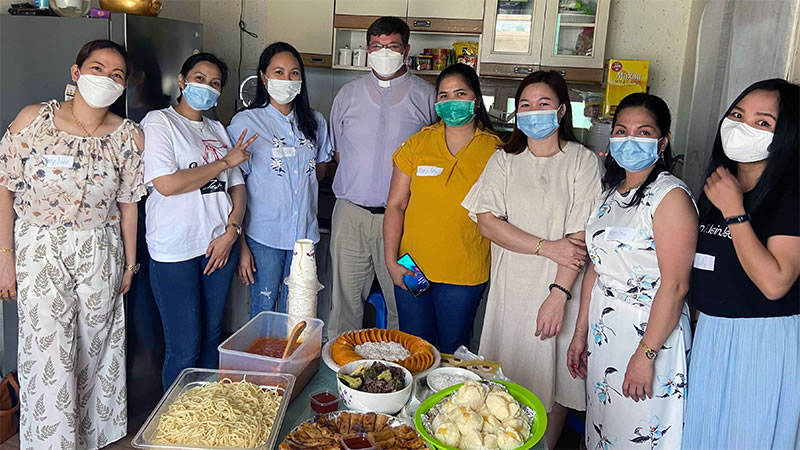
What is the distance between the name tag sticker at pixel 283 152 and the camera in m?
2.55

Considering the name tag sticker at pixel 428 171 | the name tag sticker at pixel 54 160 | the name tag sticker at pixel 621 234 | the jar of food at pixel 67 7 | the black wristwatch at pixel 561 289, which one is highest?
the jar of food at pixel 67 7

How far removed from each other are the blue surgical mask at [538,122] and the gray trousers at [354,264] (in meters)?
0.88

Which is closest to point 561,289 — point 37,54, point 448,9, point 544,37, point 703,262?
point 703,262

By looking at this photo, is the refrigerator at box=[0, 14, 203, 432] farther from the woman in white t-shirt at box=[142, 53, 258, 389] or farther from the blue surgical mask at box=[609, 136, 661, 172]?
the blue surgical mask at box=[609, 136, 661, 172]

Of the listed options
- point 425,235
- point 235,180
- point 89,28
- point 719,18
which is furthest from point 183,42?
point 719,18

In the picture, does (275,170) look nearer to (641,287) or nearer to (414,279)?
(414,279)

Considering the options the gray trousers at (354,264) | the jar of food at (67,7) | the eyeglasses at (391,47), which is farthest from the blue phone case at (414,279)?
the jar of food at (67,7)

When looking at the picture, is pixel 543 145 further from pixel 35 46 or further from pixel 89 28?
pixel 35 46

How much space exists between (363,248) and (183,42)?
124cm

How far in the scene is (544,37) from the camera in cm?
391

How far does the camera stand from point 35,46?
101 inches

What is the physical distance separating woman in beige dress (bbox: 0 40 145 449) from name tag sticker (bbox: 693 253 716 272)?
1860 mm

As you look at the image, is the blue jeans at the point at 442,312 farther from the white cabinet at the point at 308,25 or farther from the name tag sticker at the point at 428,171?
the white cabinet at the point at 308,25

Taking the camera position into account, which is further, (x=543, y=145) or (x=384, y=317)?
(x=384, y=317)
